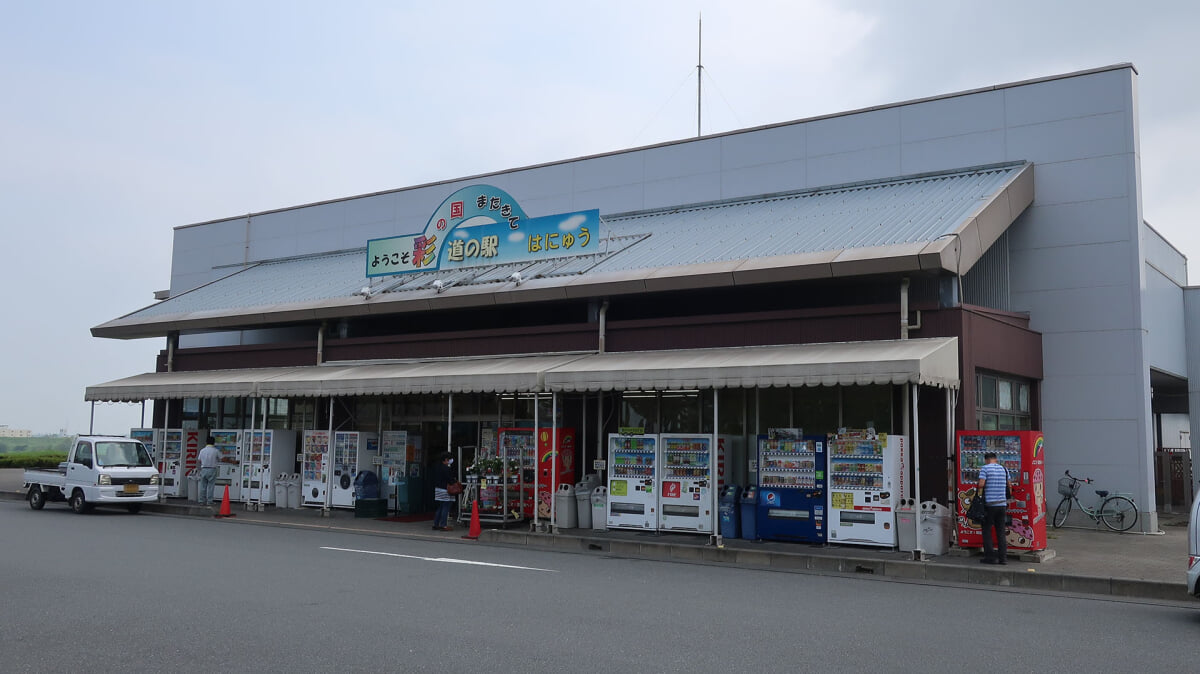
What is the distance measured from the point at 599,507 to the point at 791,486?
4.19 m

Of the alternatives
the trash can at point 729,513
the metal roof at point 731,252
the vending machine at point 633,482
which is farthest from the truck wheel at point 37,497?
the trash can at point 729,513

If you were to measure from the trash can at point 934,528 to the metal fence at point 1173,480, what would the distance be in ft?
44.5

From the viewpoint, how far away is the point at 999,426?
1959cm

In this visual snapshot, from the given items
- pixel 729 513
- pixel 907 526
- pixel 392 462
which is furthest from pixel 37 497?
pixel 907 526

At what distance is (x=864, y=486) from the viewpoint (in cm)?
1606

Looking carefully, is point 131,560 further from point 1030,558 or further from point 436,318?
point 1030,558

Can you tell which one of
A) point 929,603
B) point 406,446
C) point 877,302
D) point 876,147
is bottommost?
point 929,603

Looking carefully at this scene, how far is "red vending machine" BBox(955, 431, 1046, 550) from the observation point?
14.8 meters

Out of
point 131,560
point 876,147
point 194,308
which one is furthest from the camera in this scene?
point 194,308

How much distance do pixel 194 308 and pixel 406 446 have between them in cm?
1158

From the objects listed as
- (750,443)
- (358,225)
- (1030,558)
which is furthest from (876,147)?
(358,225)

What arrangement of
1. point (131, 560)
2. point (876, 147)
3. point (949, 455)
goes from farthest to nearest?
point (876, 147) < point (949, 455) < point (131, 560)

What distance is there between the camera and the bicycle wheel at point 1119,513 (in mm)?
19312

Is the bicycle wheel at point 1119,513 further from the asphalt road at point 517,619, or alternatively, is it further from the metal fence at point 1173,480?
the asphalt road at point 517,619
